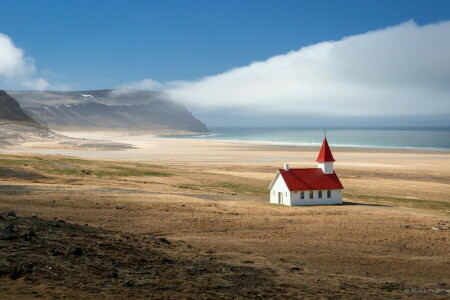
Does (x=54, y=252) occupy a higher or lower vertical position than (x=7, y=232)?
lower

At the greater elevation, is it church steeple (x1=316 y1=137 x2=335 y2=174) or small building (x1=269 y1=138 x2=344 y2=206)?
church steeple (x1=316 y1=137 x2=335 y2=174)

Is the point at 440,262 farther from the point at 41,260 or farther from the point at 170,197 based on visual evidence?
the point at 170,197

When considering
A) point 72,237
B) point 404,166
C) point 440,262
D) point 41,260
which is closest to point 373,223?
point 440,262

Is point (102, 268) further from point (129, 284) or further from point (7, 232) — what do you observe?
point (7, 232)

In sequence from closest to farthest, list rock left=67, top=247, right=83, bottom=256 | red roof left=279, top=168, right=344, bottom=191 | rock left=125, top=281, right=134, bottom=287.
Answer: rock left=125, top=281, right=134, bottom=287 < rock left=67, top=247, right=83, bottom=256 < red roof left=279, top=168, right=344, bottom=191

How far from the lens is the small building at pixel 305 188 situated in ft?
145

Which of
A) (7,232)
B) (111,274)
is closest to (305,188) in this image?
(111,274)

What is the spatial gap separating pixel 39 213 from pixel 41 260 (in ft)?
44.6

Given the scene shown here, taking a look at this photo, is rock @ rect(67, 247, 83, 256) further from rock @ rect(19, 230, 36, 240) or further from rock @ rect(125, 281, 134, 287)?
rock @ rect(125, 281, 134, 287)

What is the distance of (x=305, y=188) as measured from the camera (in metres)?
44.2

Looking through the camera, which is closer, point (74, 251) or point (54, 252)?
point (54, 252)

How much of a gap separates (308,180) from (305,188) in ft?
4.58

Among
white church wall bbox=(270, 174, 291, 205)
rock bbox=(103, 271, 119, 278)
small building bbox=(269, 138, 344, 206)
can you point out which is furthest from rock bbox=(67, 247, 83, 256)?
white church wall bbox=(270, 174, 291, 205)

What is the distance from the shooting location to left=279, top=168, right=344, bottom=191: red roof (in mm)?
44272
